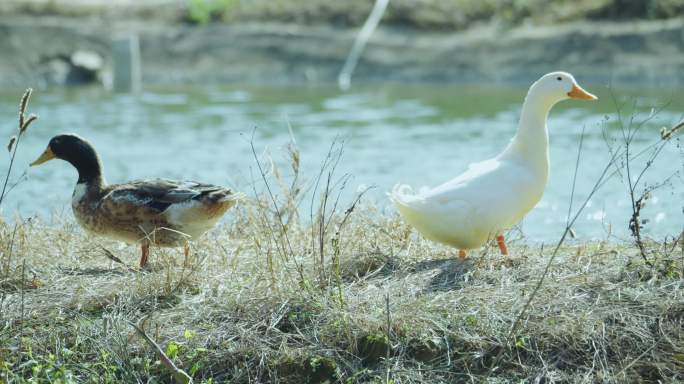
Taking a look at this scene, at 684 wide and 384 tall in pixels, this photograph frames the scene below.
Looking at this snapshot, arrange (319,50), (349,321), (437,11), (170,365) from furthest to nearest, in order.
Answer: (437,11) → (319,50) → (349,321) → (170,365)

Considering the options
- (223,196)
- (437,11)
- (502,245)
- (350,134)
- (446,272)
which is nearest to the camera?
(446,272)

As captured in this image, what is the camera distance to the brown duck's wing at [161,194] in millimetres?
6785

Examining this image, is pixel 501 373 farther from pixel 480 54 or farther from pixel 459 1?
pixel 459 1

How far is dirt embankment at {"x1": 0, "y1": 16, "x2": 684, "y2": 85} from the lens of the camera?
902 inches

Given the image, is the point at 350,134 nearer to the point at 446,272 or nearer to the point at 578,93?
the point at 578,93

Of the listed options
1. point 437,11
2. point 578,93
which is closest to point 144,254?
point 578,93

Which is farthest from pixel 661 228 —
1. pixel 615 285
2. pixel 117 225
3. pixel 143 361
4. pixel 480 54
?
pixel 480 54

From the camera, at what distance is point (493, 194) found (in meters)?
6.57

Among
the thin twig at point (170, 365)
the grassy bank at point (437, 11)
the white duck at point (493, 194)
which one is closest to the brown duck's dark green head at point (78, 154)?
the white duck at point (493, 194)

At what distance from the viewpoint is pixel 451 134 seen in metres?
19.3

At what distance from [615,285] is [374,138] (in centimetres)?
1372

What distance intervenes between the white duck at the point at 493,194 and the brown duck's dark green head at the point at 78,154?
82.3 inches

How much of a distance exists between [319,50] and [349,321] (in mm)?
20861

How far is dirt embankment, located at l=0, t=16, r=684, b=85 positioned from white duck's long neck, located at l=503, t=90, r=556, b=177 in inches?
618
